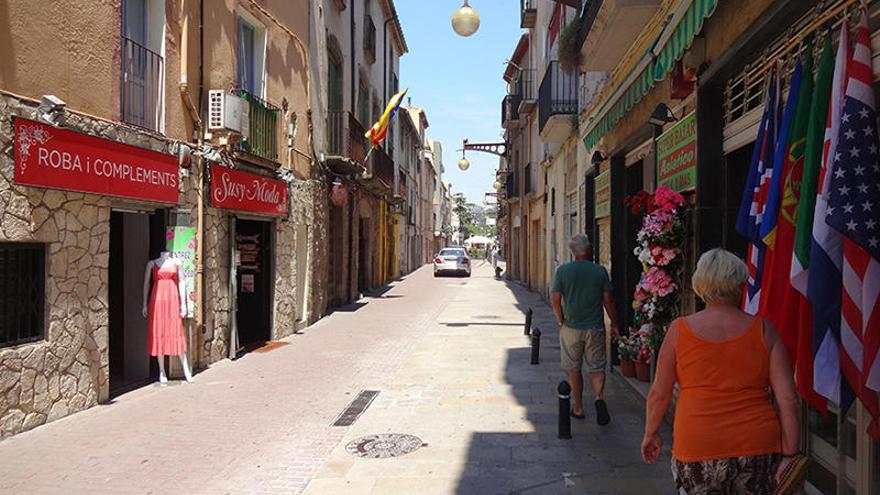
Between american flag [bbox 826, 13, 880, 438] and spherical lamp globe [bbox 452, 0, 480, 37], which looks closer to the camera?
american flag [bbox 826, 13, 880, 438]

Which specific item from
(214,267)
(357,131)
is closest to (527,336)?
(214,267)

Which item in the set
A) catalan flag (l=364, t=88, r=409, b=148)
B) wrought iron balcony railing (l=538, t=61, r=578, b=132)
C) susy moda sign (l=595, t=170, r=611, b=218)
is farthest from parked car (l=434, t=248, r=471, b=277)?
susy moda sign (l=595, t=170, r=611, b=218)

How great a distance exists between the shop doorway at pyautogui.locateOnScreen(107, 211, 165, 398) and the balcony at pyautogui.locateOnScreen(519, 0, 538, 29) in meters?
18.1

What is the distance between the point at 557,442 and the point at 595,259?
6.07 meters

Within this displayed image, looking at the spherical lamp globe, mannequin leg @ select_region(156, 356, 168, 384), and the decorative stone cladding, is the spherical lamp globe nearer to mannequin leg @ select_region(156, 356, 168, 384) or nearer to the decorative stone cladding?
the decorative stone cladding

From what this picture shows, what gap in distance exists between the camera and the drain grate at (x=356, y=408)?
6.63m

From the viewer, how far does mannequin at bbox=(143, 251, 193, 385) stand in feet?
26.8

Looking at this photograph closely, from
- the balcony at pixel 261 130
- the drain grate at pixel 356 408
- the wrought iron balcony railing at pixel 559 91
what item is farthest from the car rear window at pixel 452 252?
the drain grate at pixel 356 408

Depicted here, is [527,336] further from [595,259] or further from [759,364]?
[759,364]

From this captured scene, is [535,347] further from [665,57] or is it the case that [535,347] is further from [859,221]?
[859,221]

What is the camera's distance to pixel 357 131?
18.1 meters

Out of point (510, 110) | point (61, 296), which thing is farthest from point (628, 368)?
point (510, 110)

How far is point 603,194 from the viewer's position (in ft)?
32.8

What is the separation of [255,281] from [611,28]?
25.5 ft
